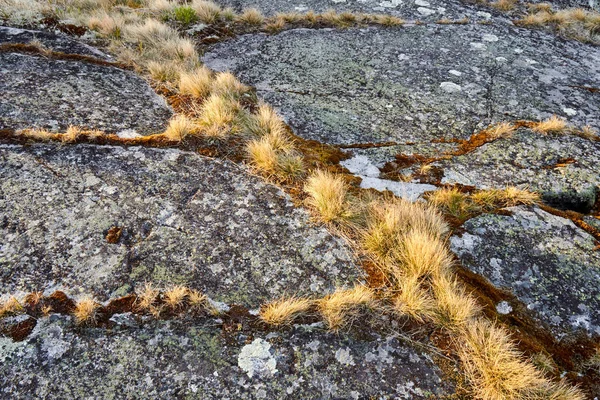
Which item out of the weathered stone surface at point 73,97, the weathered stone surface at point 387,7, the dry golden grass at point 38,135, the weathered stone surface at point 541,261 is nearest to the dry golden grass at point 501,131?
the weathered stone surface at point 541,261

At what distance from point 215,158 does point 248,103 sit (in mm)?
1035

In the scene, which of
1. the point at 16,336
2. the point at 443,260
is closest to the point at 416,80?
the point at 443,260

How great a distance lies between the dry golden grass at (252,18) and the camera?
5922 millimetres

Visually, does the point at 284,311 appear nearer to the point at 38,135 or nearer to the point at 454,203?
the point at 454,203

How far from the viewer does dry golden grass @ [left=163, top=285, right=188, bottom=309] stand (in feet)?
7.54

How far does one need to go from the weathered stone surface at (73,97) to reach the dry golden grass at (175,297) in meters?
1.71

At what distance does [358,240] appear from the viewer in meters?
2.77

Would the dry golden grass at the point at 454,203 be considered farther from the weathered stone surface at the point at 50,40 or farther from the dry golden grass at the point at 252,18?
the dry golden grass at the point at 252,18

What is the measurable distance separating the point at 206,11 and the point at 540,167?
15.6ft

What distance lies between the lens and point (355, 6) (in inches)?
258

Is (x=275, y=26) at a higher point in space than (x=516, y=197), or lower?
higher

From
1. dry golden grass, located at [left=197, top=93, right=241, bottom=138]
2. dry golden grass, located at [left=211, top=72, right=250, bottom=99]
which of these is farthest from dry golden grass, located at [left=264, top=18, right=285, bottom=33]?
dry golden grass, located at [left=197, top=93, right=241, bottom=138]

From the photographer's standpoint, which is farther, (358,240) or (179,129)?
(179,129)

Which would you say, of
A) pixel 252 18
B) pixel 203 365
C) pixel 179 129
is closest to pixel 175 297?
pixel 203 365
